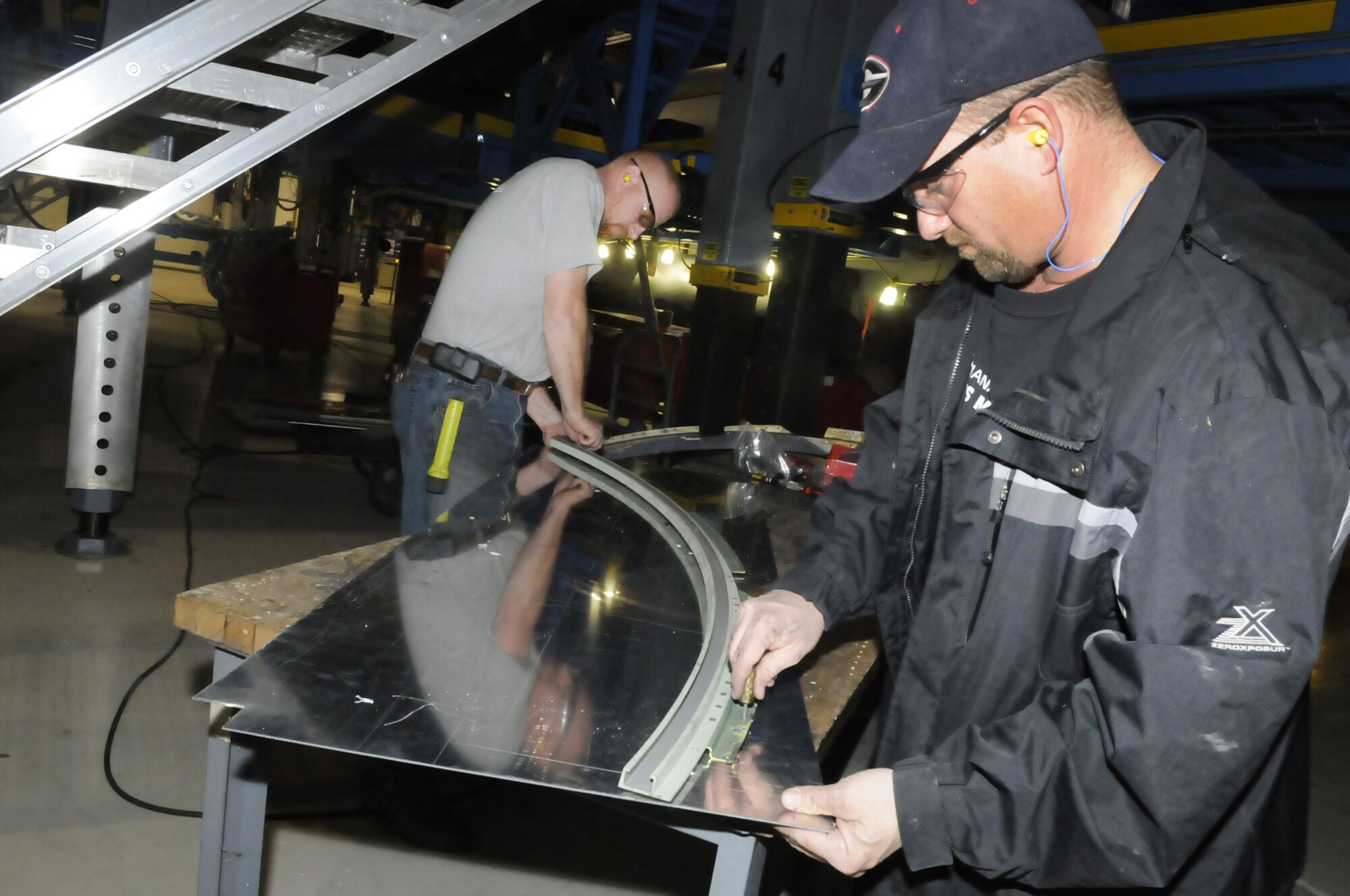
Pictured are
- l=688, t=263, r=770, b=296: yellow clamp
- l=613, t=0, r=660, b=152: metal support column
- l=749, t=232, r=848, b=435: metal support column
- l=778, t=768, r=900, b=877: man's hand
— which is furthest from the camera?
l=613, t=0, r=660, b=152: metal support column

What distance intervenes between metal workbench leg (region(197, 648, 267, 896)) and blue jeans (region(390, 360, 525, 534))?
1295 mm

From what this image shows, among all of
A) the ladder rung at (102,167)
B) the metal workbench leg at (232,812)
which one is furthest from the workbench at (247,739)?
the ladder rung at (102,167)

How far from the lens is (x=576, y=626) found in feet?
5.24

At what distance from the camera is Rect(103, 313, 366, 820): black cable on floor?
2479mm

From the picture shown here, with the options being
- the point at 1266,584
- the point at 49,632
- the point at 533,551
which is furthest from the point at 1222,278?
the point at 49,632

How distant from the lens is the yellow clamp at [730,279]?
5.14 m

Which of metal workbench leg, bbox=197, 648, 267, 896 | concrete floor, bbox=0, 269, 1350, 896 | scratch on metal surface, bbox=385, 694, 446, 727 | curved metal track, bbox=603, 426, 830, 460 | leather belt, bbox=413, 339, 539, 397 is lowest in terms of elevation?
concrete floor, bbox=0, 269, 1350, 896

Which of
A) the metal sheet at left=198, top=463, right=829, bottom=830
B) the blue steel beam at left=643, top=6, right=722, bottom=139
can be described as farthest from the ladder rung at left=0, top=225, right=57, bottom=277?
the blue steel beam at left=643, top=6, right=722, bottom=139

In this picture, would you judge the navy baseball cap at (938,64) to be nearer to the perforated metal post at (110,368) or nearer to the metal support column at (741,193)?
the perforated metal post at (110,368)

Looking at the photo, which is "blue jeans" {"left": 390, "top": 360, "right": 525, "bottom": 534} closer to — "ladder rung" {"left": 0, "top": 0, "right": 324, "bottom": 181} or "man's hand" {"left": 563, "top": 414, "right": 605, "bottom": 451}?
"man's hand" {"left": 563, "top": 414, "right": 605, "bottom": 451}

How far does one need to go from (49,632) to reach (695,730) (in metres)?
2.98

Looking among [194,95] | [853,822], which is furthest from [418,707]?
[194,95]

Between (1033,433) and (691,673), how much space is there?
65 centimetres

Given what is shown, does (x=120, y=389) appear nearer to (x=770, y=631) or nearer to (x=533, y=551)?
(x=533, y=551)
